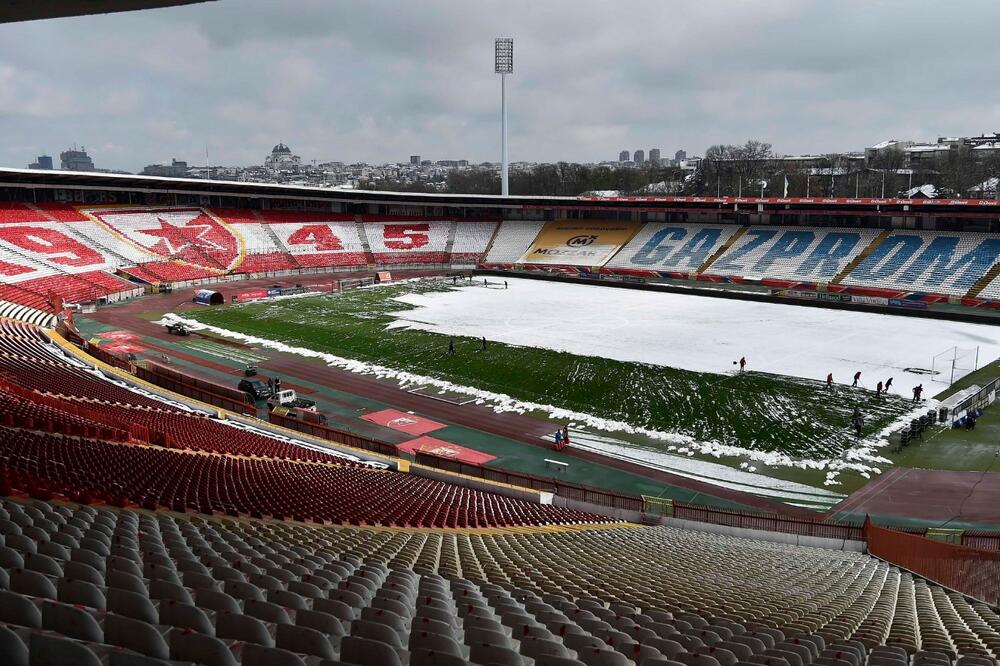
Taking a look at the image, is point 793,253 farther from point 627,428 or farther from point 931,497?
point 931,497

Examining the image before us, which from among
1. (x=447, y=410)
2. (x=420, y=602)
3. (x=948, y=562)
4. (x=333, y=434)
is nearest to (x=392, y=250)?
(x=447, y=410)

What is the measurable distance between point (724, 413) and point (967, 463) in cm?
825

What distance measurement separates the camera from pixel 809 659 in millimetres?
6785

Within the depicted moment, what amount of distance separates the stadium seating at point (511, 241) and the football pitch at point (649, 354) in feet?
65.4

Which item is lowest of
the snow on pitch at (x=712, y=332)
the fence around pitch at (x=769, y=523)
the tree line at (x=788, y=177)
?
the fence around pitch at (x=769, y=523)

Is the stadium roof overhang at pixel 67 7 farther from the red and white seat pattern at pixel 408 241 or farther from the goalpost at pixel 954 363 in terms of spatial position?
the red and white seat pattern at pixel 408 241

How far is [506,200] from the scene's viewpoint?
87.1 meters

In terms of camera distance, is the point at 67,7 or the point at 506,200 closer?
the point at 67,7

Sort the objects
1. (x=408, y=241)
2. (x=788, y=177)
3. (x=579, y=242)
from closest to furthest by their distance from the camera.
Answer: (x=579, y=242)
(x=408, y=241)
(x=788, y=177)

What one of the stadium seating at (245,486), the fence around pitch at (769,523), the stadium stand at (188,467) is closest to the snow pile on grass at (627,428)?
the fence around pitch at (769,523)

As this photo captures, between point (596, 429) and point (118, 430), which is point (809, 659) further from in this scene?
point (596, 429)

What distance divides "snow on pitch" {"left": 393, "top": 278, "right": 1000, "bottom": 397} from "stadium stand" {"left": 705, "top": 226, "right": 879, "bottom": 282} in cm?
840

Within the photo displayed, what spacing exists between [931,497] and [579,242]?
5980 cm

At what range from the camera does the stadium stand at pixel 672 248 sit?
69.3m
